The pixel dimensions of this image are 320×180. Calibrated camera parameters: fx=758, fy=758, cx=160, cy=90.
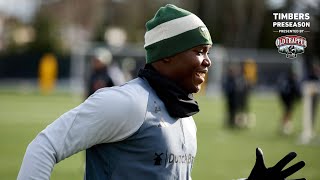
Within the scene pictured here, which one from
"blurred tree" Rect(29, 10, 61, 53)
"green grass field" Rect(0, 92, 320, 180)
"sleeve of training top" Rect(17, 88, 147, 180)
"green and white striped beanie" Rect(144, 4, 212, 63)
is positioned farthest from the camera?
"blurred tree" Rect(29, 10, 61, 53)

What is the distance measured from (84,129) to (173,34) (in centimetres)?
64

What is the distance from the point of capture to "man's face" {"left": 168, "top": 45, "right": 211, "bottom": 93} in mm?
3363

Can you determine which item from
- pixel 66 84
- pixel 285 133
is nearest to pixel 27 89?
pixel 66 84

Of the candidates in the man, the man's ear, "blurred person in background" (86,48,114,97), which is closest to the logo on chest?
the man

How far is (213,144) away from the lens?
650 inches

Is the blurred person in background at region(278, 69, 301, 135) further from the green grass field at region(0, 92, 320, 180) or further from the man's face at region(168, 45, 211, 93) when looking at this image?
the man's face at region(168, 45, 211, 93)

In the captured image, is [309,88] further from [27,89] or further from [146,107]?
[27,89]

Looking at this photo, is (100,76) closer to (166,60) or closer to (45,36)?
(166,60)

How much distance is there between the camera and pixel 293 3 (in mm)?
5871

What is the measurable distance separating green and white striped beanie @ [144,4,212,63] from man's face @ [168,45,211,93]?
0.04 m

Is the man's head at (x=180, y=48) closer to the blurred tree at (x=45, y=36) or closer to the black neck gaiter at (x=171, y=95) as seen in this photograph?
the black neck gaiter at (x=171, y=95)

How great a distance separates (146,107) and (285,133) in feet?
56.2

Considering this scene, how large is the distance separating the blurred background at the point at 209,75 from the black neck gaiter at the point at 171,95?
70.2 inches

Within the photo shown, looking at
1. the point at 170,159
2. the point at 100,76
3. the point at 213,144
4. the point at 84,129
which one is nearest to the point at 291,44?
the point at 170,159
